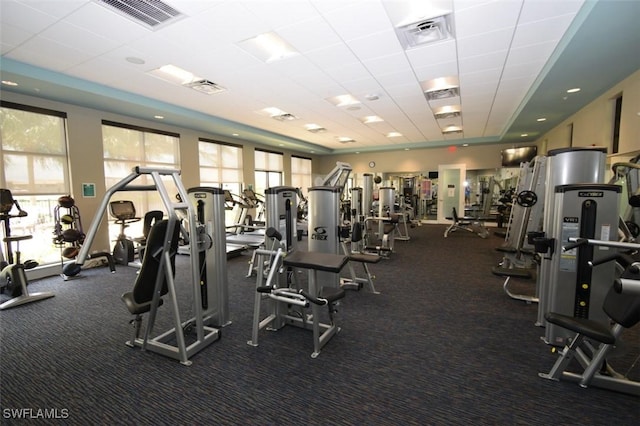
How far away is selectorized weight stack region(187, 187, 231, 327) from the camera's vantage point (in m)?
2.92

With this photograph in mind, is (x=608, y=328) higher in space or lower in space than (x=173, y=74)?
lower

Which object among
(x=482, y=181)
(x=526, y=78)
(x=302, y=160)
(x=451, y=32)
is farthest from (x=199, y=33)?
(x=482, y=181)

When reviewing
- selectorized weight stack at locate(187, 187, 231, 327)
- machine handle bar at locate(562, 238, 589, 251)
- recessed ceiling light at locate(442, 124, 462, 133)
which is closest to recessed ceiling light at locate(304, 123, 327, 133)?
Answer: recessed ceiling light at locate(442, 124, 462, 133)

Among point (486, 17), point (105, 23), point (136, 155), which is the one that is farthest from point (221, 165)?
point (486, 17)

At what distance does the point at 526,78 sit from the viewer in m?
4.50

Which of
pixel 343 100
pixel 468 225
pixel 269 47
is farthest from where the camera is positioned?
pixel 468 225

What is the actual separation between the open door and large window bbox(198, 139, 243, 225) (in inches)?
297

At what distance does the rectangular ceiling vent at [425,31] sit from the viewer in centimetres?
300

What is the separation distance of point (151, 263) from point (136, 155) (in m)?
5.13

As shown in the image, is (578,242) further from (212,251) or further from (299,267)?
(212,251)

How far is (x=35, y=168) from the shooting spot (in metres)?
4.91

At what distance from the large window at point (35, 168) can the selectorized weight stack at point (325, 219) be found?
4.87 m

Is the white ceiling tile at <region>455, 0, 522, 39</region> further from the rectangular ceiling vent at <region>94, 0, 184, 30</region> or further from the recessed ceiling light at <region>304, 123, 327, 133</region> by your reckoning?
the recessed ceiling light at <region>304, 123, 327, 133</region>

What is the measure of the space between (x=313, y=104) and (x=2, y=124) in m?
5.12
